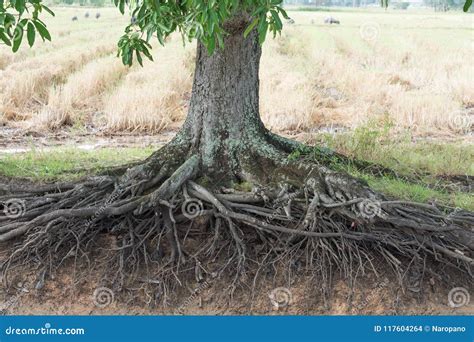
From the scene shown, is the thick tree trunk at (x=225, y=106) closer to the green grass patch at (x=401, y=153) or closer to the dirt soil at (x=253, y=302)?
the dirt soil at (x=253, y=302)

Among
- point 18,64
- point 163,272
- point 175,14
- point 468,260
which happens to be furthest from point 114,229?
point 18,64

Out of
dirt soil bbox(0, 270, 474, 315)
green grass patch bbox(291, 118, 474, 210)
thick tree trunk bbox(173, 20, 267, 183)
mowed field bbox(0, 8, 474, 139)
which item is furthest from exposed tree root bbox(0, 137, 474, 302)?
mowed field bbox(0, 8, 474, 139)

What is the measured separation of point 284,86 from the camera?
1170 centimetres

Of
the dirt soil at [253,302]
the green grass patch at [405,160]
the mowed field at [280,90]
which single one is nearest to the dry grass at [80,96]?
the mowed field at [280,90]

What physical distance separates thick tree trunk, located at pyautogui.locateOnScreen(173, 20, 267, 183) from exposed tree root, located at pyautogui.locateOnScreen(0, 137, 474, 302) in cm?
22

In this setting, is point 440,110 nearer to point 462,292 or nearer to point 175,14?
point 462,292

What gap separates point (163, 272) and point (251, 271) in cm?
65

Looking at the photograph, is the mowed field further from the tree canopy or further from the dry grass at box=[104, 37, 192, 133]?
the tree canopy

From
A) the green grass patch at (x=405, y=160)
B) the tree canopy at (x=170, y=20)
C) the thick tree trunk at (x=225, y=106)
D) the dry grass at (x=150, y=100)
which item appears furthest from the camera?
the dry grass at (x=150, y=100)

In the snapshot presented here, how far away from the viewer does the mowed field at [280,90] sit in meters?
10.1

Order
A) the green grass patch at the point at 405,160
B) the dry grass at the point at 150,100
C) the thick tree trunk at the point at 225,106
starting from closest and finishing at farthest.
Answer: the thick tree trunk at the point at 225,106 → the green grass patch at the point at 405,160 → the dry grass at the point at 150,100

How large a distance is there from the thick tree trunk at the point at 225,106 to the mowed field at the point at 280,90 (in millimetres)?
2061

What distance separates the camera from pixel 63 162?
758cm

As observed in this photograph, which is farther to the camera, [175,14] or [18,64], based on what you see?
[18,64]
